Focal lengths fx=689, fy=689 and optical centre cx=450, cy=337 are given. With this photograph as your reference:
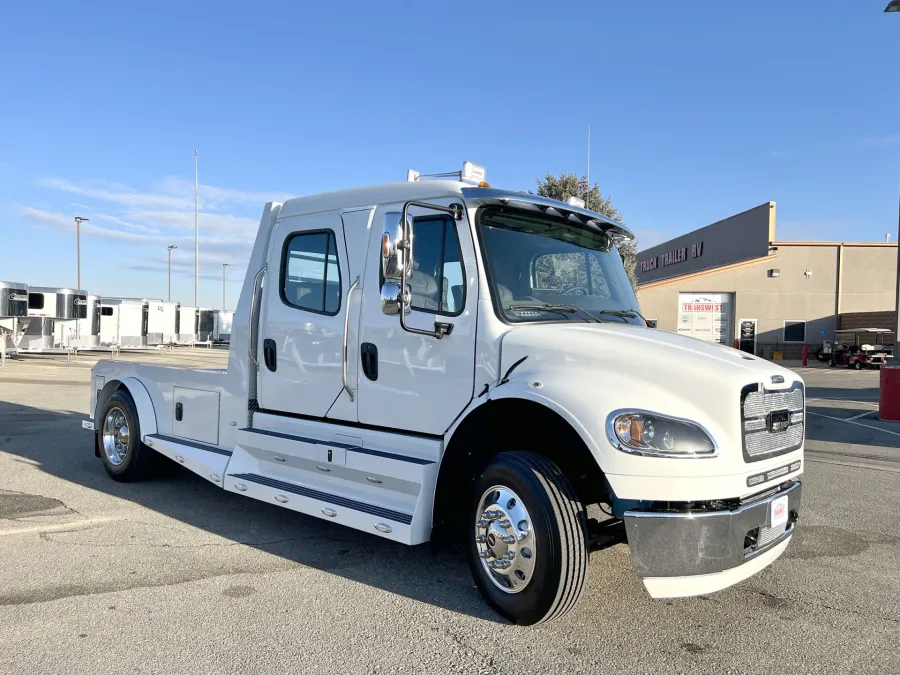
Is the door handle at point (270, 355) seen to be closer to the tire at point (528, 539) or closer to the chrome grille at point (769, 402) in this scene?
the tire at point (528, 539)

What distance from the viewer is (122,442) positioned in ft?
21.9

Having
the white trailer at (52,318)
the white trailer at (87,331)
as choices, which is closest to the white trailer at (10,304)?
the white trailer at (52,318)

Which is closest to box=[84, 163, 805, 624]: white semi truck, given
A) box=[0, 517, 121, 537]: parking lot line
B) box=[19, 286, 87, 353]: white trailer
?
box=[0, 517, 121, 537]: parking lot line

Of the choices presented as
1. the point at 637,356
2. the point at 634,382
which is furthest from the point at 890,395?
the point at 634,382

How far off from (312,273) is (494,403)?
1927 mm

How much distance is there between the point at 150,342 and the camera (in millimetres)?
31000

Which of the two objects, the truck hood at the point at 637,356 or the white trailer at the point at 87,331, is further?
the white trailer at the point at 87,331

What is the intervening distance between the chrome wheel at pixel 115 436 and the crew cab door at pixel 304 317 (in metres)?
2.18

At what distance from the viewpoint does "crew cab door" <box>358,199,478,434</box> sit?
401 cm

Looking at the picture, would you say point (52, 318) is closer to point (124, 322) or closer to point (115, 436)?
point (124, 322)

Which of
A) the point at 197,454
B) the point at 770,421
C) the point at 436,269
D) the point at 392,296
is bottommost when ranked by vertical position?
the point at 197,454

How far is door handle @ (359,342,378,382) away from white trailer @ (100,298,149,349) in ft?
88.5

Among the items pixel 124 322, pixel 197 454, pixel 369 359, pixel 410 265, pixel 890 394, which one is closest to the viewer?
pixel 410 265

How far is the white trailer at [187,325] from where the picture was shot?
3356 centimetres
